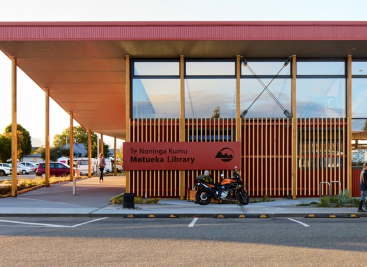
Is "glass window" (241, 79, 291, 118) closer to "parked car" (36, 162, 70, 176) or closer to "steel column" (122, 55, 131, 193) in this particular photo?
"steel column" (122, 55, 131, 193)

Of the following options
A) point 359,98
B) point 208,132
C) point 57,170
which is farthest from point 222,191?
point 57,170

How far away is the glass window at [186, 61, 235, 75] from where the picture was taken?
18.5 meters

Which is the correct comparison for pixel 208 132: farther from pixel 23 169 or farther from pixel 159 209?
pixel 23 169

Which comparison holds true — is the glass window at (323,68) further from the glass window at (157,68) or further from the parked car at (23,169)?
the parked car at (23,169)

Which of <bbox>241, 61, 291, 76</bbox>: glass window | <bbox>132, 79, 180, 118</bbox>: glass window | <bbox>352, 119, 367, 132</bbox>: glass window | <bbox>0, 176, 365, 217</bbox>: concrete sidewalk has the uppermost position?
<bbox>241, 61, 291, 76</bbox>: glass window

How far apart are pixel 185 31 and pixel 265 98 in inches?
167

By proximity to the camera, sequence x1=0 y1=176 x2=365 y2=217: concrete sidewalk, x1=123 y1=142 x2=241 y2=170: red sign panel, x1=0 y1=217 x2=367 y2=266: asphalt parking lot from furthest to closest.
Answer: x1=123 y1=142 x2=241 y2=170: red sign panel < x1=0 y1=176 x2=365 y2=217: concrete sidewalk < x1=0 y1=217 x2=367 y2=266: asphalt parking lot

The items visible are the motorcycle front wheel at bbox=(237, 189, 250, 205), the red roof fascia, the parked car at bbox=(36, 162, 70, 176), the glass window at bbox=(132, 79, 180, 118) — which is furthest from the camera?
the parked car at bbox=(36, 162, 70, 176)

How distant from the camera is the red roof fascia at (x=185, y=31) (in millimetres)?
16078

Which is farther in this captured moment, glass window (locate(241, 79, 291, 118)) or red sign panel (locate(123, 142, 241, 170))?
glass window (locate(241, 79, 291, 118))

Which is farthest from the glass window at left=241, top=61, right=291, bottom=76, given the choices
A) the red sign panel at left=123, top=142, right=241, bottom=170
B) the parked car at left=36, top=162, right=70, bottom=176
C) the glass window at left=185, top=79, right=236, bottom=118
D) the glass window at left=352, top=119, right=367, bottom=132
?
the parked car at left=36, top=162, right=70, bottom=176

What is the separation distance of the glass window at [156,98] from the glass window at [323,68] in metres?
4.73

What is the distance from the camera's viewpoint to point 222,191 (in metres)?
16.7

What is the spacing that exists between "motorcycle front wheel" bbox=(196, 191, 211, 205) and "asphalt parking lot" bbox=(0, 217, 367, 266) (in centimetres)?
350
